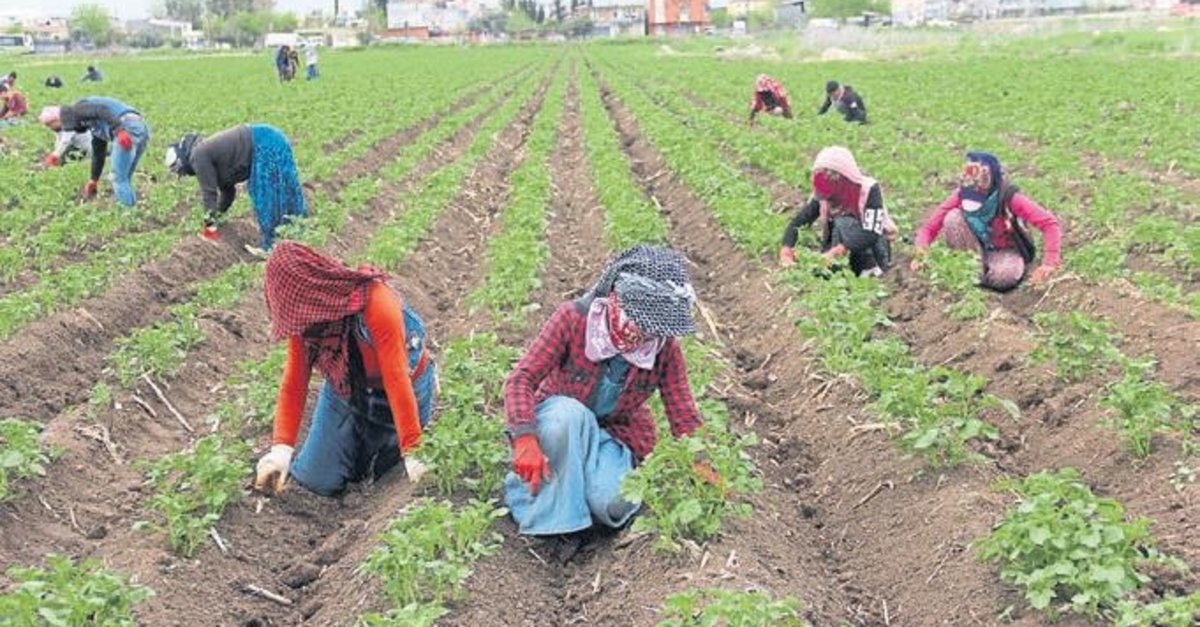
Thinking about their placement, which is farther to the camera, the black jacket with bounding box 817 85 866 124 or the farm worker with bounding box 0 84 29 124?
the farm worker with bounding box 0 84 29 124

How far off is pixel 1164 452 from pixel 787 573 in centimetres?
204

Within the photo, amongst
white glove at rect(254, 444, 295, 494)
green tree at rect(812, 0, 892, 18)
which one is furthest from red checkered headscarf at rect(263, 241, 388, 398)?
green tree at rect(812, 0, 892, 18)

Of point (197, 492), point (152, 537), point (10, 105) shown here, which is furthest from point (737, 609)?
point (10, 105)

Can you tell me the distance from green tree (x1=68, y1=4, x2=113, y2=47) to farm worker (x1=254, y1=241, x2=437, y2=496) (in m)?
120

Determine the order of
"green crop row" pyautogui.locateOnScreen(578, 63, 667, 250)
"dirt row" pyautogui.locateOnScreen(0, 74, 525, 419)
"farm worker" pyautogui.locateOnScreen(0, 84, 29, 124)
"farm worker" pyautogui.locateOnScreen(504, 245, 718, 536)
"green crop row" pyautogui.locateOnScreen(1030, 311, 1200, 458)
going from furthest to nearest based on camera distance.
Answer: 1. "farm worker" pyautogui.locateOnScreen(0, 84, 29, 124)
2. "green crop row" pyautogui.locateOnScreen(578, 63, 667, 250)
3. "dirt row" pyautogui.locateOnScreen(0, 74, 525, 419)
4. "green crop row" pyautogui.locateOnScreen(1030, 311, 1200, 458)
5. "farm worker" pyautogui.locateOnScreen(504, 245, 718, 536)

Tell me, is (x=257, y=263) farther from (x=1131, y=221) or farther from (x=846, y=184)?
(x=1131, y=221)

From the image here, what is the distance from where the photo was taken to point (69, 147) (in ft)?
51.6

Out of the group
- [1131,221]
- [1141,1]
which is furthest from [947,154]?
[1141,1]

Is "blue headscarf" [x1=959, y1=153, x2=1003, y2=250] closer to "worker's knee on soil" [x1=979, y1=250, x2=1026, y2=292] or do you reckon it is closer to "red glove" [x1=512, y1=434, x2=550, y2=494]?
"worker's knee on soil" [x1=979, y1=250, x2=1026, y2=292]

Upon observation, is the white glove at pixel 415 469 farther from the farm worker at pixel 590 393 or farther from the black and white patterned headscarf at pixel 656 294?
the black and white patterned headscarf at pixel 656 294

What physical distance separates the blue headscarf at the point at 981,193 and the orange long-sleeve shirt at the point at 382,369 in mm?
4618

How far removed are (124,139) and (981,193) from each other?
8.24 meters

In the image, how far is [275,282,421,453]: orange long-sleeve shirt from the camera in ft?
18.0

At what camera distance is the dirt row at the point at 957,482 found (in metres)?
5.09
